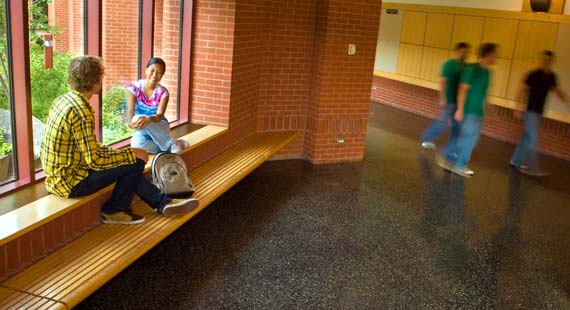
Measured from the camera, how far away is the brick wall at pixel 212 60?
6.48 meters

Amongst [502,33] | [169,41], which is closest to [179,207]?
[169,41]

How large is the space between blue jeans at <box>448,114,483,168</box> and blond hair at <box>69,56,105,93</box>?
516cm

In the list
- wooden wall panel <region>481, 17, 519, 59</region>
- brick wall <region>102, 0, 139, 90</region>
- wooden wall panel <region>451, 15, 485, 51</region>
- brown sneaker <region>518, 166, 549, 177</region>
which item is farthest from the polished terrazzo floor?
wooden wall panel <region>451, 15, 485, 51</region>

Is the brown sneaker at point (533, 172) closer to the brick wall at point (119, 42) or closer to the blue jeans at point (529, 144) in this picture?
the blue jeans at point (529, 144)

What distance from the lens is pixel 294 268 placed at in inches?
190

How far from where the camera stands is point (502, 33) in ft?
34.4

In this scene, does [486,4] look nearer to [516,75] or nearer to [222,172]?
[516,75]

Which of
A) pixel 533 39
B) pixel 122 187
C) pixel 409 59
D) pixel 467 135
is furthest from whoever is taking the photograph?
pixel 409 59

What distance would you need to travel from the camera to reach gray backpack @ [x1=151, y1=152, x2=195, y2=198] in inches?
190

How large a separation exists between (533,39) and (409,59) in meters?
3.45

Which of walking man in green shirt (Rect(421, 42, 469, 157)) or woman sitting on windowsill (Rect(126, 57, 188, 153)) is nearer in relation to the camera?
woman sitting on windowsill (Rect(126, 57, 188, 153))

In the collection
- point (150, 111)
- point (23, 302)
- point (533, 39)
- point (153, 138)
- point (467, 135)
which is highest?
point (533, 39)

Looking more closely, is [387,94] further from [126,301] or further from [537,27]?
[126,301]

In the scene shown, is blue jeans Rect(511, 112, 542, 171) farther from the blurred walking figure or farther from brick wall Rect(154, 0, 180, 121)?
brick wall Rect(154, 0, 180, 121)
